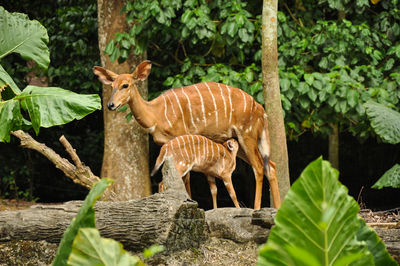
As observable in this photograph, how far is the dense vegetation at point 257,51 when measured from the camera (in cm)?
583

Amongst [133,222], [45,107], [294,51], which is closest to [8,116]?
[45,107]

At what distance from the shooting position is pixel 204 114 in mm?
5035

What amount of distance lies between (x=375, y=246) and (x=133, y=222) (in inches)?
83.1

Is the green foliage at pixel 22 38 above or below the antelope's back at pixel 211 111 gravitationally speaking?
above

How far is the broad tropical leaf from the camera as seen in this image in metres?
0.93

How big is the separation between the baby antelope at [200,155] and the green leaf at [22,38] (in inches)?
47.3

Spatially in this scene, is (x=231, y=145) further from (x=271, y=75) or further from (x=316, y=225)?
(x=316, y=225)

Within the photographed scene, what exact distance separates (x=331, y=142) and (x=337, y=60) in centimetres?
164

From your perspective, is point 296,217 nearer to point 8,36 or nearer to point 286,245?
point 286,245

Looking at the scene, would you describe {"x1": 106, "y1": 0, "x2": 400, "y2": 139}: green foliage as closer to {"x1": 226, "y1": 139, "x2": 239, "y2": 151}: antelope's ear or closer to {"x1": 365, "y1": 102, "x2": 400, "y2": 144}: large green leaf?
{"x1": 226, "y1": 139, "x2": 239, "y2": 151}: antelope's ear

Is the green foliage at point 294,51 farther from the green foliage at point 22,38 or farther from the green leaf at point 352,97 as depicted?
the green foliage at point 22,38

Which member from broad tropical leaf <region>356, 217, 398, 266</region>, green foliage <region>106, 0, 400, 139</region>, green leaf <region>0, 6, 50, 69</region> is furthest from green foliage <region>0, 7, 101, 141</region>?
green foliage <region>106, 0, 400, 139</region>

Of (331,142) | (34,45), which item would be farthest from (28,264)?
(331,142)

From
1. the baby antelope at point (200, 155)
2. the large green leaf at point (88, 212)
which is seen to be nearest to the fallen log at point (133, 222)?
the baby antelope at point (200, 155)
